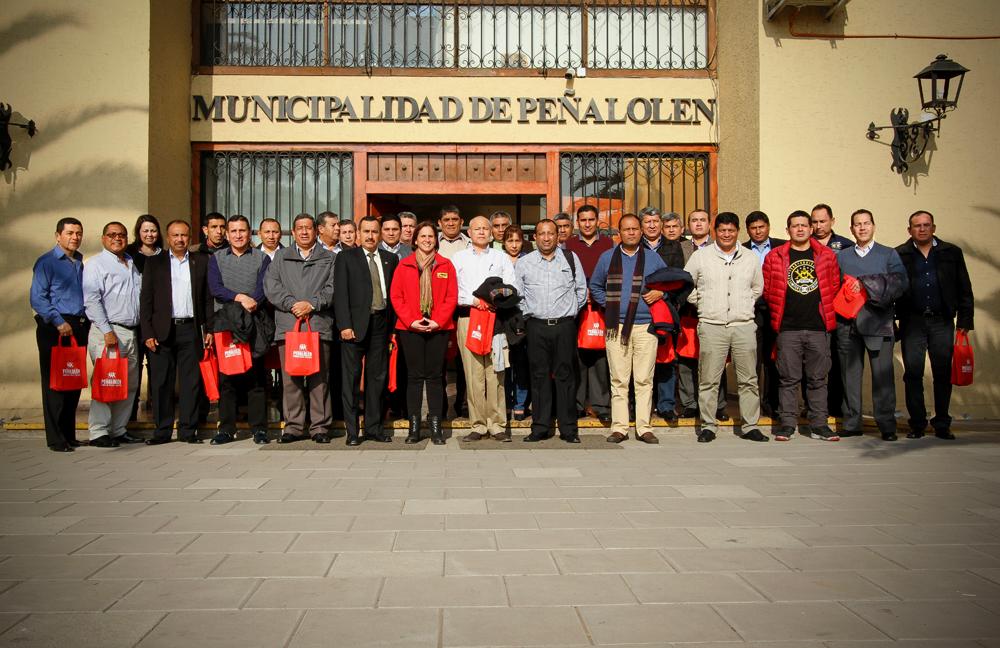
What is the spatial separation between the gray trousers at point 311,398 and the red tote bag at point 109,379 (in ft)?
4.39

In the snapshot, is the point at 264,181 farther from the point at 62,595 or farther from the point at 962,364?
the point at 962,364

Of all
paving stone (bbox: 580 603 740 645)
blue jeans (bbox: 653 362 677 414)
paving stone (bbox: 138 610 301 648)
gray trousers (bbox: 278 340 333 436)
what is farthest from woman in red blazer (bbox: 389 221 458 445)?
paving stone (bbox: 580 603 740 645)

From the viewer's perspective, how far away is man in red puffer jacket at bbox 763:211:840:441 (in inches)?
288

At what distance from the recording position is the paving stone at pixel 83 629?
9.02 ft

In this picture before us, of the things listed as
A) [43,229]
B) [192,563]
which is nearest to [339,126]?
[43,229]

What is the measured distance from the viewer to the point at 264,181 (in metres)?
10.1

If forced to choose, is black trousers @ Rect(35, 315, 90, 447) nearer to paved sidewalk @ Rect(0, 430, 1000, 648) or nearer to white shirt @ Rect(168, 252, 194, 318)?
paved sidewalk @ Rect(0, 430, 1000, 648)

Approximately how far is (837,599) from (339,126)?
331 inches

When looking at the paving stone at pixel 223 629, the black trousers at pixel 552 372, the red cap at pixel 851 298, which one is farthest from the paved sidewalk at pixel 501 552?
the red cap at pixel 851 298

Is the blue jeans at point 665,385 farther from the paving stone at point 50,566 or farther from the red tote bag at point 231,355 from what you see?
the paving stone at point 50,566

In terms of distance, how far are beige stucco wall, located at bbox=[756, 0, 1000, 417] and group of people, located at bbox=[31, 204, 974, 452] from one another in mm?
1840

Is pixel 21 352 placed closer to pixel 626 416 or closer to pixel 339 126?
pixel 339 126

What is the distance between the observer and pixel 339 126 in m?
10.1

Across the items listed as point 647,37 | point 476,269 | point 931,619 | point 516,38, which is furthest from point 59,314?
point 647,37
